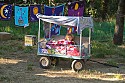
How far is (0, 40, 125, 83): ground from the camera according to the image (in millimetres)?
8250

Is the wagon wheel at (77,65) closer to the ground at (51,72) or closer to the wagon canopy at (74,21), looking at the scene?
the ground at (51,72)

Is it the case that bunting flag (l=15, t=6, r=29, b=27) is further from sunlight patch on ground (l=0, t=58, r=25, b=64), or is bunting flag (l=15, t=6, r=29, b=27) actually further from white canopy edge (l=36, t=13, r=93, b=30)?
white canopy edge (l=36, t=13, r=93, b=30)

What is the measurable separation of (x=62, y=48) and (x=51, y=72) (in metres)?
0.87

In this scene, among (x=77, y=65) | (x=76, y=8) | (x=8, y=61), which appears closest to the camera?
(x=77, y=65)

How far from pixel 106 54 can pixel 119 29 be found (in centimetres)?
395

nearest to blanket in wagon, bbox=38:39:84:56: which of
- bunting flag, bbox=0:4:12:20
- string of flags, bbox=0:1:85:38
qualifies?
string of flags, bbox=0:1:85:38

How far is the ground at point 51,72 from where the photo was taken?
8.25m

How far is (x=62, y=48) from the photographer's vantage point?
31.4 ft

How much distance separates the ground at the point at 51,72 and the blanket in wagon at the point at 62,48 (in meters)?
0.56

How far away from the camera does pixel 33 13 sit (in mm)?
12180

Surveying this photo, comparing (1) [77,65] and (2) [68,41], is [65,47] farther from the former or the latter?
(1) [77,65]

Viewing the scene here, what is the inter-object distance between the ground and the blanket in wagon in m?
0.56

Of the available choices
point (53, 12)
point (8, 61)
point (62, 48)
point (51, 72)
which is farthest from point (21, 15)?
point (51, 72)

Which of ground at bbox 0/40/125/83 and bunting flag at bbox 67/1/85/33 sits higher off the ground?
bunting flag at bbox 67/1/85/33
